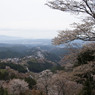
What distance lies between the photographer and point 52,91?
24203 mm

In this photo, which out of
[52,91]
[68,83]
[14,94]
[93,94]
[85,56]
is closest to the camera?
[85,56]

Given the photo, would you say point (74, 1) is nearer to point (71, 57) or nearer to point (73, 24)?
point (73, 24)

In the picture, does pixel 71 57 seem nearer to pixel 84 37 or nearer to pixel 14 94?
pixel 84 37

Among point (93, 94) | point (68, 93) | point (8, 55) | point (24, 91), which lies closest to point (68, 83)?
point (68, 93)

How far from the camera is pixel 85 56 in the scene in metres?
5.75

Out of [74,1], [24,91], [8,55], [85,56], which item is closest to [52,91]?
[24,91]

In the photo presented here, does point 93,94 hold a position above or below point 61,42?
below

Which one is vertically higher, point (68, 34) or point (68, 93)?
point (68, 34)

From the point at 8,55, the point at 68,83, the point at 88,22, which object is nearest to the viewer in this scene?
the point at 88,22

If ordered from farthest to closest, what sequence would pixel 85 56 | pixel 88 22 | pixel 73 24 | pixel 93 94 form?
pixel 93 94 → pixel 85 56 → pixel 73 24 → pixel 88 22

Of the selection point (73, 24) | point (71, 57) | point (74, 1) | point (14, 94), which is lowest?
point (14, 94)

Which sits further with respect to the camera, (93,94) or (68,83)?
(68,83)

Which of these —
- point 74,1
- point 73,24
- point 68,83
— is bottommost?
point 68,83

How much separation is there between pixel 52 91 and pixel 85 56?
64.4 feet
